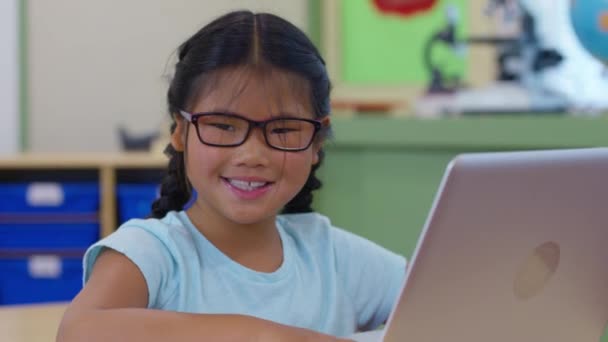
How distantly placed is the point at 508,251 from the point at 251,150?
31 centimetres

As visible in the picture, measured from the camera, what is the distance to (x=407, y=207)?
5.70ft

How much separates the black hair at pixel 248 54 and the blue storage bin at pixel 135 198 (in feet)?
6.22

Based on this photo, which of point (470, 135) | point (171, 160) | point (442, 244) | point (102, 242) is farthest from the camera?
point (470, 135)

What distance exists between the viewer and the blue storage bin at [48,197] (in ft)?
9.46

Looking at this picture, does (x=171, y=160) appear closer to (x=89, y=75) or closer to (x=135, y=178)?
(x=135, y=178)

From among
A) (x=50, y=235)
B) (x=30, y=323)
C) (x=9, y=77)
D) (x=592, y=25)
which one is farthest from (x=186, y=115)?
(x=9, y=77)

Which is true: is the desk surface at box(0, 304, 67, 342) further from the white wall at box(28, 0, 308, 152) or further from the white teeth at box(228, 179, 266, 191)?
the white wall at box(28, 0, 308, 152)

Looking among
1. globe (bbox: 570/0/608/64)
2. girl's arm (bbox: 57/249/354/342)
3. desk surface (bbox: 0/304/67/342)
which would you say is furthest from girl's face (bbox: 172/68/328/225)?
globe (bbox: 570/0/608/64)

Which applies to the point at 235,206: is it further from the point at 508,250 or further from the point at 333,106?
the point at 333,106

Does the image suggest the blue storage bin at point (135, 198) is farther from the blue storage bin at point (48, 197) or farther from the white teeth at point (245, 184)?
the white teeth at point (245, 184)

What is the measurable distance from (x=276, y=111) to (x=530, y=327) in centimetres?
33

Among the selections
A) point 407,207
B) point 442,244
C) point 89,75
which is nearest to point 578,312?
point 442,244

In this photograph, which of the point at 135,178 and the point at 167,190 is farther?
the point at 135,178

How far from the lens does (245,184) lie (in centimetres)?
92
